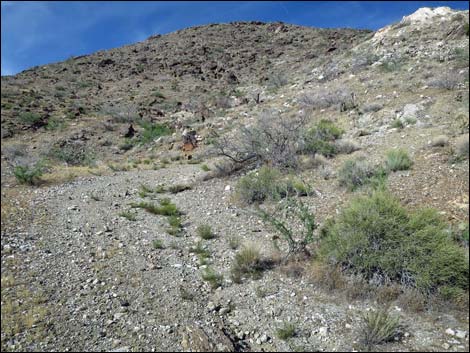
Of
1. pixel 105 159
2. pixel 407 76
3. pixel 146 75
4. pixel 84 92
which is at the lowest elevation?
pixel 105 159

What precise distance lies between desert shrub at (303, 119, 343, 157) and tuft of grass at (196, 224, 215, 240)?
12.8ft

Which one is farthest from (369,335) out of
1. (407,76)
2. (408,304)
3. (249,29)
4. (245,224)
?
(249,29)

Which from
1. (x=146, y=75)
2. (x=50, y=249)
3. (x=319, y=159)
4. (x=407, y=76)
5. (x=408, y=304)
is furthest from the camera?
(x=146, y=75)

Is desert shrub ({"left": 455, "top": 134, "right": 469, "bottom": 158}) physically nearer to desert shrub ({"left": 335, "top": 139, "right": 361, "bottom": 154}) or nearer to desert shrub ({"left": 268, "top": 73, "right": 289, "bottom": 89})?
desert shrub ({"left": 335, "top": 139, "right": 361, "bottom": 154})

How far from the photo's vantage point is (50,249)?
187 inches

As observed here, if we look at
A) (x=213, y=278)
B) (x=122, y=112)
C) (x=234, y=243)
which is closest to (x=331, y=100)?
(x=234, y=243)

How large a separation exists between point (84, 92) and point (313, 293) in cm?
2590

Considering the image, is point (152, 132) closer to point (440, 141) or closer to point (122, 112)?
point (122, 112)

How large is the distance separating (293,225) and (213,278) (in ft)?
6.65

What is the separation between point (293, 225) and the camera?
21.6 ft

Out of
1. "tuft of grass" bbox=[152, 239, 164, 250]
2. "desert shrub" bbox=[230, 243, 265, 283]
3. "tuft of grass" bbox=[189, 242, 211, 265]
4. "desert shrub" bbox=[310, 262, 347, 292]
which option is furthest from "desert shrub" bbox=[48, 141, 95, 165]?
"desert shrub" bbox=[310, 262, 347, 292]

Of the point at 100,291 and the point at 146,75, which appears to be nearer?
the point at 100,291

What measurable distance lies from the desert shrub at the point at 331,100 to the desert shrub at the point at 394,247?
7734mm

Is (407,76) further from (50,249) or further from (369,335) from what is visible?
(50,249)
